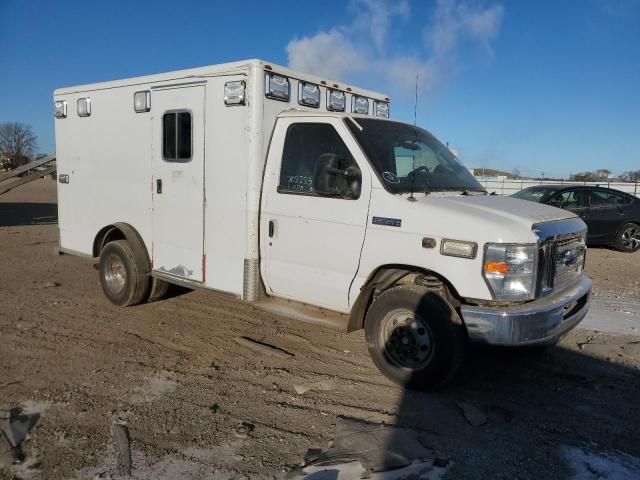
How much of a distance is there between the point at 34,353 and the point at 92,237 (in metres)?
2.35

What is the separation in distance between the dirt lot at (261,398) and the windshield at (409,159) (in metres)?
1.75

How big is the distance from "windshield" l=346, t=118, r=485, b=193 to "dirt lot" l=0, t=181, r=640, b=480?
5.75ft

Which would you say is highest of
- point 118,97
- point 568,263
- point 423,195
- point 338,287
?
point 118,97

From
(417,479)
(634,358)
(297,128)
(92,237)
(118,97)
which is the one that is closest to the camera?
(417,479)

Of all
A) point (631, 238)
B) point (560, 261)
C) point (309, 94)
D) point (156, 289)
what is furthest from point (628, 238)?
point (156, 289)

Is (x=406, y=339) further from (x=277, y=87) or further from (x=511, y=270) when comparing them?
(x=277, y=87)

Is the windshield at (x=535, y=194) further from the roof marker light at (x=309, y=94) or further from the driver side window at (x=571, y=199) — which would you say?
the roof marker light at (x=309, y=94)

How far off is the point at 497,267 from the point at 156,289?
4.49 metres

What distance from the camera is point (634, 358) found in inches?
209

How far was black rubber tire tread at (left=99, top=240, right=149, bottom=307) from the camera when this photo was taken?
6426 millimetres

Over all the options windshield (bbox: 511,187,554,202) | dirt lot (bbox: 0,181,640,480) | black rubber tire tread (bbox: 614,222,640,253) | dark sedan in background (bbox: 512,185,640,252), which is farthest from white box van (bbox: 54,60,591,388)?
black rubber tire tread (bbox: 614,222,640,253)

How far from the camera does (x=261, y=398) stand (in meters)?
4.27

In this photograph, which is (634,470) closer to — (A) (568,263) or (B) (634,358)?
(A) (568,263)

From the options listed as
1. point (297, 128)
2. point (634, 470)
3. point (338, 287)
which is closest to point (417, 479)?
point (634, 470)
